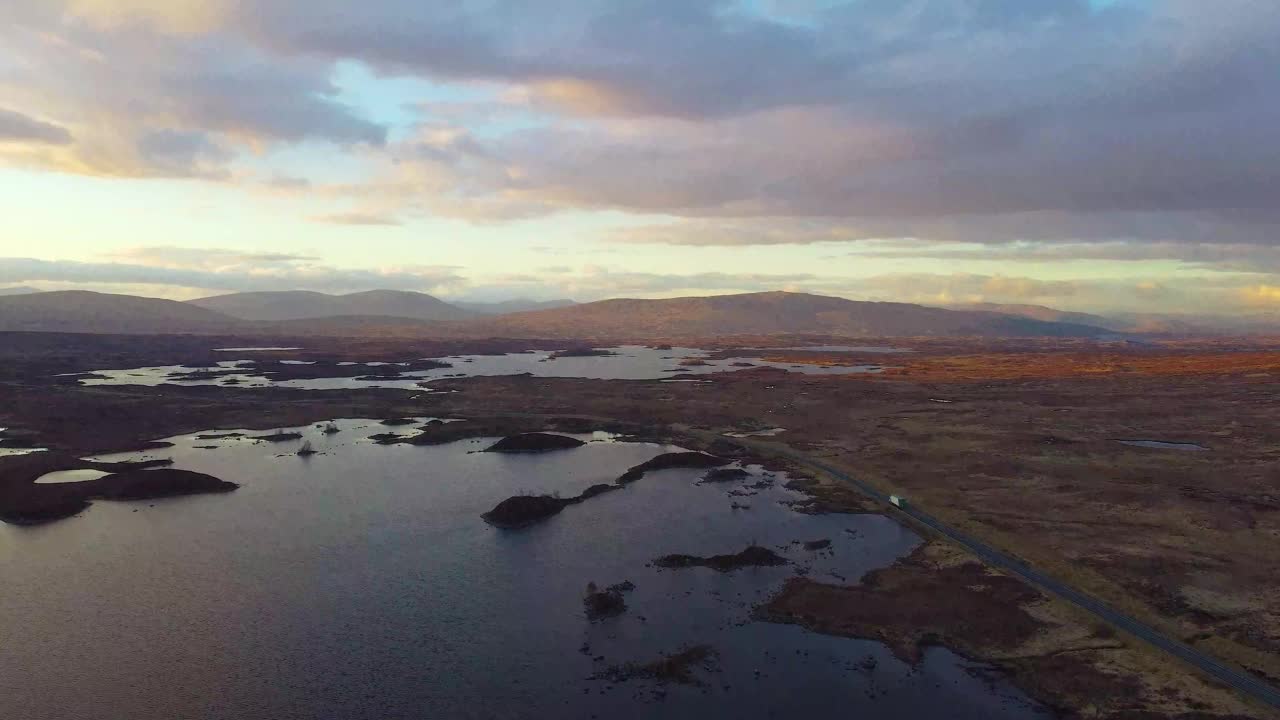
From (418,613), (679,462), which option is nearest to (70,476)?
(418,613)

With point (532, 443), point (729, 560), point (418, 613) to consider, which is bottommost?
point (418, 613)

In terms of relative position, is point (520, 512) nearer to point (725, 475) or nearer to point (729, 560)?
point (729, 560)

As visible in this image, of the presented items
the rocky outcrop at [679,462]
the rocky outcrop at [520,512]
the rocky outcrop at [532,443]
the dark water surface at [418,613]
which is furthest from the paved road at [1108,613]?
the rocky outcrop at [532,443]

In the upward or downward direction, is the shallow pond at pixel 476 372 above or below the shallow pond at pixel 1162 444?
above

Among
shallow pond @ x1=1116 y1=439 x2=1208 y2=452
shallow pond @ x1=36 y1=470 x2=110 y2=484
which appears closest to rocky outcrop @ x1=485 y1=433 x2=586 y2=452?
shallow pond @ x1=36 y1=470 x2=110 y2=484

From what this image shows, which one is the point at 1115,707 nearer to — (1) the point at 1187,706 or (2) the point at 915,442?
(1) the point at 1187,706

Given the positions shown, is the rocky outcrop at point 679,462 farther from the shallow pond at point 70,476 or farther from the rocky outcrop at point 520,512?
the shallow pond at point 70,476

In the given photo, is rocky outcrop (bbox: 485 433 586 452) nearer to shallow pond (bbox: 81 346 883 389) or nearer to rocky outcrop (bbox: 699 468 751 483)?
rocky outcrop (bbox: 699 468 751 483)
